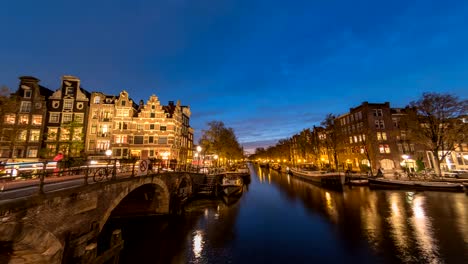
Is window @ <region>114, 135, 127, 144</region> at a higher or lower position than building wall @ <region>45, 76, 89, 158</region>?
lower

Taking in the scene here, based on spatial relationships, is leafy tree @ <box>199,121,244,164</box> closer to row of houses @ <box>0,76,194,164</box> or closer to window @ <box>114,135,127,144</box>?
row of houses @ <box>0,76,194,164</box>

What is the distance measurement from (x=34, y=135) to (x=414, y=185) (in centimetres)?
7271

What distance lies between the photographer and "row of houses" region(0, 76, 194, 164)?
38.3 m

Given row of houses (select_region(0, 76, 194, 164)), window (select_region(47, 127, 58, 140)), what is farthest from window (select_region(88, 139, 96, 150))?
window (select_region(47, 127, 58, 140))

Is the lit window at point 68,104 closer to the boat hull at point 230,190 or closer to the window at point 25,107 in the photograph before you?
the window at point 25,107

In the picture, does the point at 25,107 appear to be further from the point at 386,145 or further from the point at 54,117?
the point at 386,145

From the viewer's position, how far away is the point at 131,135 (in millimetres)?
42906

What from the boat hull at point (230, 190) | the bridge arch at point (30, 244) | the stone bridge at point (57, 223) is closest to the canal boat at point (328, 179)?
the boat hull at point (230, 190)

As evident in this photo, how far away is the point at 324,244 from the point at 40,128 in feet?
174

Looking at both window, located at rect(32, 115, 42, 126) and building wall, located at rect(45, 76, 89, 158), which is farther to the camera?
building wall, located at rect(45, 76, 89, 158)

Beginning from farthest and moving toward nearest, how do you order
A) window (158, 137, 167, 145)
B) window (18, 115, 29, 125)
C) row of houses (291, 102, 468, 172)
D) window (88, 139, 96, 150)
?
1. row of houses (291, 102, 468, 172)
2. window (158, 137, 167, 145)
3. window (88, 139, 96, 150)
4. window (18, 115, 29, 125)

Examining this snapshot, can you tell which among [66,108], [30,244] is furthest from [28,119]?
[30,244]

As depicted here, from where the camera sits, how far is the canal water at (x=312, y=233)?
13.5 meters

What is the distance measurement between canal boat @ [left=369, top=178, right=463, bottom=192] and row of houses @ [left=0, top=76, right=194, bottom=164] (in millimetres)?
40860
